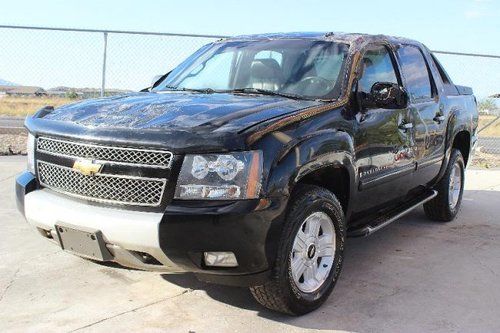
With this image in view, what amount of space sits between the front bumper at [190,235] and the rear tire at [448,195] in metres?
3.44

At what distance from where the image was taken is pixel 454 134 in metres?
5.76

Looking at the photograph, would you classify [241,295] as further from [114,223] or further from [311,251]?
[114,223]

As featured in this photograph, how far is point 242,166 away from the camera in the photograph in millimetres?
2926

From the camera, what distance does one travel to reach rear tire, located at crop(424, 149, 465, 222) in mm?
5906

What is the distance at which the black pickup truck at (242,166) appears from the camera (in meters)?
2.93

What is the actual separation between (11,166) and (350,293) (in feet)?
20.5

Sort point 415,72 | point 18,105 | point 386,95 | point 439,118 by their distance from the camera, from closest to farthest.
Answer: point 386,95, point 415,72, point 439,118, point 18,105

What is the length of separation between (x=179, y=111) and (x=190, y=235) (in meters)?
0.84

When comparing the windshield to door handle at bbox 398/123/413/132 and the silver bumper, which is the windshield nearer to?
door handle at bbox 398/123/413/132

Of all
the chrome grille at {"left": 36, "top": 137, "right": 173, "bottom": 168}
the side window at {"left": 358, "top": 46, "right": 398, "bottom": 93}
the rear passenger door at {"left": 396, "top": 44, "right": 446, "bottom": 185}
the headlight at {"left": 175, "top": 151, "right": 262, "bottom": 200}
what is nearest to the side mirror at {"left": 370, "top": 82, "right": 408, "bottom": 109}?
the side window at {"left": 358, "top": 46, "right": 398, "bottom": 93}

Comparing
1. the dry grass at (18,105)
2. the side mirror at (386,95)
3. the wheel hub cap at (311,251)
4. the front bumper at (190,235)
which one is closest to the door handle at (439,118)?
the side mirror at (386,95)

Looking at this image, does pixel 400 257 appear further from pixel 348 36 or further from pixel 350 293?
pixel 348 36

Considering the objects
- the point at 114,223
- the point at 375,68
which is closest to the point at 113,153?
the point at 114,223

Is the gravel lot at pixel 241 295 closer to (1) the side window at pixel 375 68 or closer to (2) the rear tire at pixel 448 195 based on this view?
(2) the rear tire at pixel 448 195
